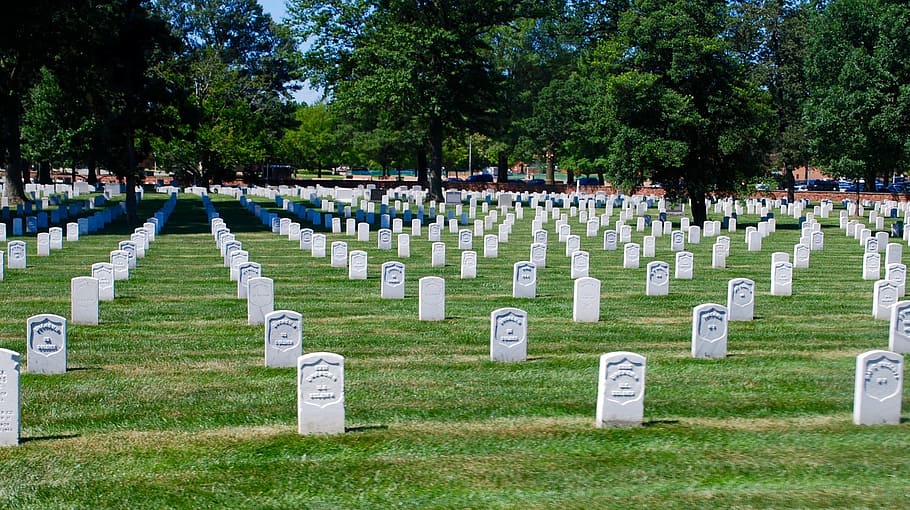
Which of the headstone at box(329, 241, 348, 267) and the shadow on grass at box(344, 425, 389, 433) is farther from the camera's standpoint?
the headstone at box(329, 241, 348, 267)

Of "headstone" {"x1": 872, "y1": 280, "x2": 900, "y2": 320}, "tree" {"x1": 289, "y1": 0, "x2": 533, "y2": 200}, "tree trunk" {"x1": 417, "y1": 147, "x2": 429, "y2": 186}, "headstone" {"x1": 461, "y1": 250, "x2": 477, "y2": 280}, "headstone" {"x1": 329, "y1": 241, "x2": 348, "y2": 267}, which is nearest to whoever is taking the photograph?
"headstone" {"x1": 872, "y1": 280, "x2": 900, "y2": 320}

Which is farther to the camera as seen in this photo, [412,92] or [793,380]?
[412,92]

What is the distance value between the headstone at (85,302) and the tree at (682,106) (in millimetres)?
26479

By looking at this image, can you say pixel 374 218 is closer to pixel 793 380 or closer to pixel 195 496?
pixel 793 380

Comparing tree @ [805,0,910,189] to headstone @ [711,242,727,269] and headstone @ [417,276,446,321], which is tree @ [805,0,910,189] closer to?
headstone @ [711,242,727,269]

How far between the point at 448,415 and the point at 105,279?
9924 millimetres

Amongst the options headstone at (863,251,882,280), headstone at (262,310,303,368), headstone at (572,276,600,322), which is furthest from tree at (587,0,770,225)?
headstone at (262,310,303,368)

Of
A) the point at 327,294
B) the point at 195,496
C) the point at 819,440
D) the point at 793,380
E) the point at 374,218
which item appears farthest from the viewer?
the point at 374,218

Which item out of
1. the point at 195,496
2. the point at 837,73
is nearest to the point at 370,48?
the point at 837,73

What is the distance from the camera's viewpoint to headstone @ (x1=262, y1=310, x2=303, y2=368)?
12.9 metres

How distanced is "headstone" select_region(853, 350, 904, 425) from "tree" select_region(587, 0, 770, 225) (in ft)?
94.1

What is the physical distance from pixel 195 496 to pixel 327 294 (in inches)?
468

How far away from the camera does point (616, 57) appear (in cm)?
4091

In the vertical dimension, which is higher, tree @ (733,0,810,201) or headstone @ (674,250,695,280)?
tree @ (733,0,810,201)
